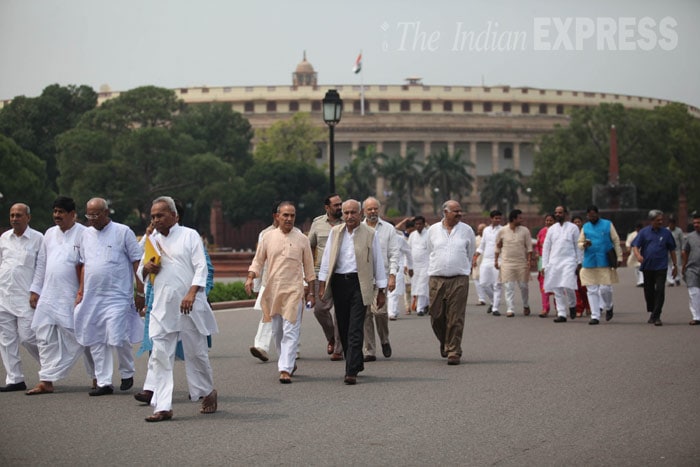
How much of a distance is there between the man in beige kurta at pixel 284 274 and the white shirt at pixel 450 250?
187 cm

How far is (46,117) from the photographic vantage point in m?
66.2

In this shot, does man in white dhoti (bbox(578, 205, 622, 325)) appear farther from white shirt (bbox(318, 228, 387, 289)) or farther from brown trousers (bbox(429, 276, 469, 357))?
white shirt (bbox(318, 228, 387, 289))

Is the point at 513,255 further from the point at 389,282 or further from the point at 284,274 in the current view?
the point at 284,274

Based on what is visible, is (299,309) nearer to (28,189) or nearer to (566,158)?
(28,189)

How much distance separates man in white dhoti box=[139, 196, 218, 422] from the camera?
8.43 m

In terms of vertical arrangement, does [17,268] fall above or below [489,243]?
below

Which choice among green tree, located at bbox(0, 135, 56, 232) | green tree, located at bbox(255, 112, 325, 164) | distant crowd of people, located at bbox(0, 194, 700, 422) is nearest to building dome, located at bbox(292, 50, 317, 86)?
green tree, located at bbox(255, 112, 325, 164)

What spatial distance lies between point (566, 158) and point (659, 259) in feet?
169

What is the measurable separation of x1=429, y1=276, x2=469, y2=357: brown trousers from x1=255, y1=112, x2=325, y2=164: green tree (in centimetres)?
6515

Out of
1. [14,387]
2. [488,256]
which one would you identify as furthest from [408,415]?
[488,256]

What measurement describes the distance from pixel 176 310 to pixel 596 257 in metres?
9.72

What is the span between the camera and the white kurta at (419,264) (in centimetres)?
2011

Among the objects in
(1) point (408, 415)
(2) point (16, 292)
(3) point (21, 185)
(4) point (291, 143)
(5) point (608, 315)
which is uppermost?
(4) point (291, 143)

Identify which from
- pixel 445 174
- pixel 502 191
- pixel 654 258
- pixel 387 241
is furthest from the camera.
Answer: pixel 502 191
